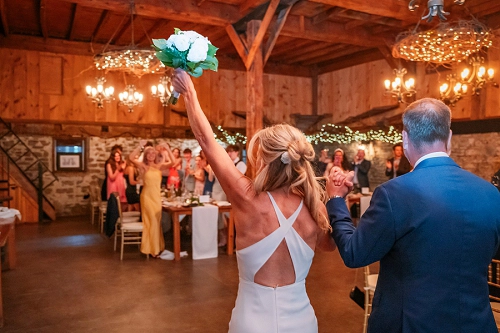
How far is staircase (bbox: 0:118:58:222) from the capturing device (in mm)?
9608

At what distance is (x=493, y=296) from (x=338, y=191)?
1.91 meters

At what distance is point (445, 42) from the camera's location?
564 centimetres

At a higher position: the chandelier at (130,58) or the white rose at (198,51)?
the chandelier at (130,58)

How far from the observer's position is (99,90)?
791 cm

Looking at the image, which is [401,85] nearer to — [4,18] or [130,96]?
[130,96]

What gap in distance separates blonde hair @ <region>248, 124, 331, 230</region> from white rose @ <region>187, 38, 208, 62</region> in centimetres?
38

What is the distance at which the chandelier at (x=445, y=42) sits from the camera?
5.39 m

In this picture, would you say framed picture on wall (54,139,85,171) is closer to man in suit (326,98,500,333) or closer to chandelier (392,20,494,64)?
chandelier (392,20,494,64)

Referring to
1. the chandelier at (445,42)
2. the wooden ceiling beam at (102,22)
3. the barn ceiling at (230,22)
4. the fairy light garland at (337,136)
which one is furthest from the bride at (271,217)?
the fairy light garland at (337,136)

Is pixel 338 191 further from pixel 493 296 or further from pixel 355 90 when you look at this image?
pixel 355 90

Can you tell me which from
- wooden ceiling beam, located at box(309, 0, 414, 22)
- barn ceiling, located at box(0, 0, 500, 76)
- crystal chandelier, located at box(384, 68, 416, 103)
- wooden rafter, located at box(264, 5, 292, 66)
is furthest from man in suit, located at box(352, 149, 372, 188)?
wooden rafter, located at box(264, 5, 292, 66)

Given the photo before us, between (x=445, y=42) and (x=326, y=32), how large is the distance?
3.41 meters

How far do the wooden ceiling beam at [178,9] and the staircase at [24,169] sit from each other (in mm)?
4591

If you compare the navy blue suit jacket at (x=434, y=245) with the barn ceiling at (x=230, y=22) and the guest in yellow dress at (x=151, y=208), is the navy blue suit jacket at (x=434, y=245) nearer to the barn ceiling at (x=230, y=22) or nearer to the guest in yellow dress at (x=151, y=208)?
the barn ceiling at (x=230, y=22)
